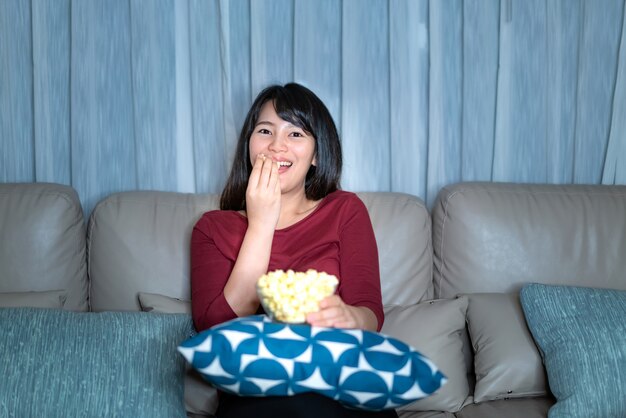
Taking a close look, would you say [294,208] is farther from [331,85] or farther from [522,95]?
[522,95]

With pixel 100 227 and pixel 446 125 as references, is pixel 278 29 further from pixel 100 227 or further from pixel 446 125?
pixel 100 227

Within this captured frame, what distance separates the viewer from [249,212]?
1.67 m

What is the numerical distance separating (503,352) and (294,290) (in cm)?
83

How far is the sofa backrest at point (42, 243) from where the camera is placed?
1.86 metres

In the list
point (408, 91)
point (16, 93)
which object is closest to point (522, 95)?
point (408, 91)

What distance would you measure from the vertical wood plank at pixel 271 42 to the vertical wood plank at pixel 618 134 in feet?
3.62

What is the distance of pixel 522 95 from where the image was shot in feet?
7.56

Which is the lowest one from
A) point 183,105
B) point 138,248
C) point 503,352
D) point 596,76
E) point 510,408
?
point 510,408

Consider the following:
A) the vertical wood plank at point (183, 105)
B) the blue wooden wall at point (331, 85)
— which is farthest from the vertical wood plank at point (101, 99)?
the vertical wood plank at point (183, 105)

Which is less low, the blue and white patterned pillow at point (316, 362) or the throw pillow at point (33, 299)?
the blue and white patterned pillow at point (316, 362)

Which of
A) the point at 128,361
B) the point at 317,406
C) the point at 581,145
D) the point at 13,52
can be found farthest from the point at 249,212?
the point at 581,145

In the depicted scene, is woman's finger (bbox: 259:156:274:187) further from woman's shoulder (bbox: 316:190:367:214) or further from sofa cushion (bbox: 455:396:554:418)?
sofa cushion (bbox: 455:396:554:418)

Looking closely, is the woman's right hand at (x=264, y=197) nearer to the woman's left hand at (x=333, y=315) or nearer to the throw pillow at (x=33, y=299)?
the woman's left hand at (x=333, y=315)

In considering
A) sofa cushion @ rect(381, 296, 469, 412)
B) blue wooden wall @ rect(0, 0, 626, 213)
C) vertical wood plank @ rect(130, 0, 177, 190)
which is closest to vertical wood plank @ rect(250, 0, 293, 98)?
blue wooden wall @ rect(0, 0, 626, 213)
